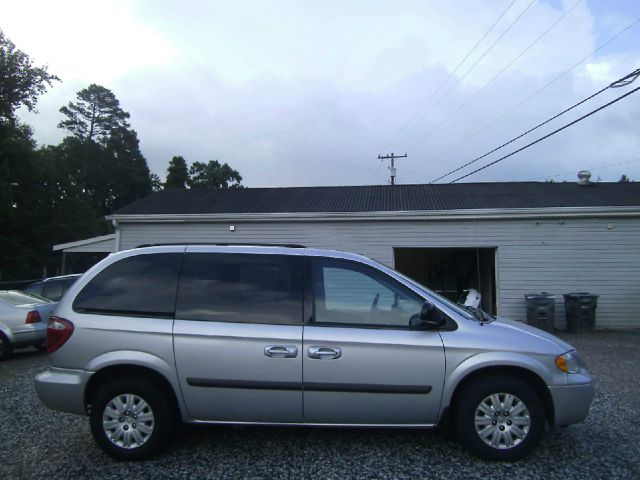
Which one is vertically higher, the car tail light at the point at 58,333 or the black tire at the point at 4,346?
the car tail light at the point at 58,333

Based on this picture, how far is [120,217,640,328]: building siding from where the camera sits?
466 inches

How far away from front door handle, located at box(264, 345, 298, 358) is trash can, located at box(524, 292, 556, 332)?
30.1 feet

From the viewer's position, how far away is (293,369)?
3.75m

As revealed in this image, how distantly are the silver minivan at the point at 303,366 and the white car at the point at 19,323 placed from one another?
5507 millimetres

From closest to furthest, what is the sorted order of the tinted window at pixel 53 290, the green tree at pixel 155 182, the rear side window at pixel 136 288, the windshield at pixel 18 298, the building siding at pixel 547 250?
the rear side window at pixel 136 288 < the windshield at pixel 18 298 < the tinted window at pixel 53 290 < the building siding at pixel 547 250 < the green tree at pixel 155 182

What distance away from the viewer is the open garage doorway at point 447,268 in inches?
627

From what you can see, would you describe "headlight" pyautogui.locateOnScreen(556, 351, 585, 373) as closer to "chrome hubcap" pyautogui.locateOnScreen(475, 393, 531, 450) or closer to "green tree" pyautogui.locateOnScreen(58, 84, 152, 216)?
"chrome hubcap" pyautogui.locateOnScreen(475, 393, 531, 450)

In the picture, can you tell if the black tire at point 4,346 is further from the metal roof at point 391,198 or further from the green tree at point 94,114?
the green tree at point 94,114

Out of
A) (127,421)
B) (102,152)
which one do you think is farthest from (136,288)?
(102,152)

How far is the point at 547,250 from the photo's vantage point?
1206 cm

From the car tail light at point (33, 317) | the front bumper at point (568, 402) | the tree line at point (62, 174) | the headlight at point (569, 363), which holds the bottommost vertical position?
the front bumper at point (568, 402)

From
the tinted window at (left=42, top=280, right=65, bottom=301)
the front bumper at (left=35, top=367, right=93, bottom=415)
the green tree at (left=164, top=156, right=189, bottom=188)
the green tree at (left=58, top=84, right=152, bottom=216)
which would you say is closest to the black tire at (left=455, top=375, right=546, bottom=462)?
the front bumper at (left=35, top=367, right=93, bottom=415)

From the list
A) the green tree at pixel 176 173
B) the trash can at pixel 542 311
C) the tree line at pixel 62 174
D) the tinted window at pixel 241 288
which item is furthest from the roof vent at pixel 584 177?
the green tree at pixel 176 173

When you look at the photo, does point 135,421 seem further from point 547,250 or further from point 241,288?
point 547,250
